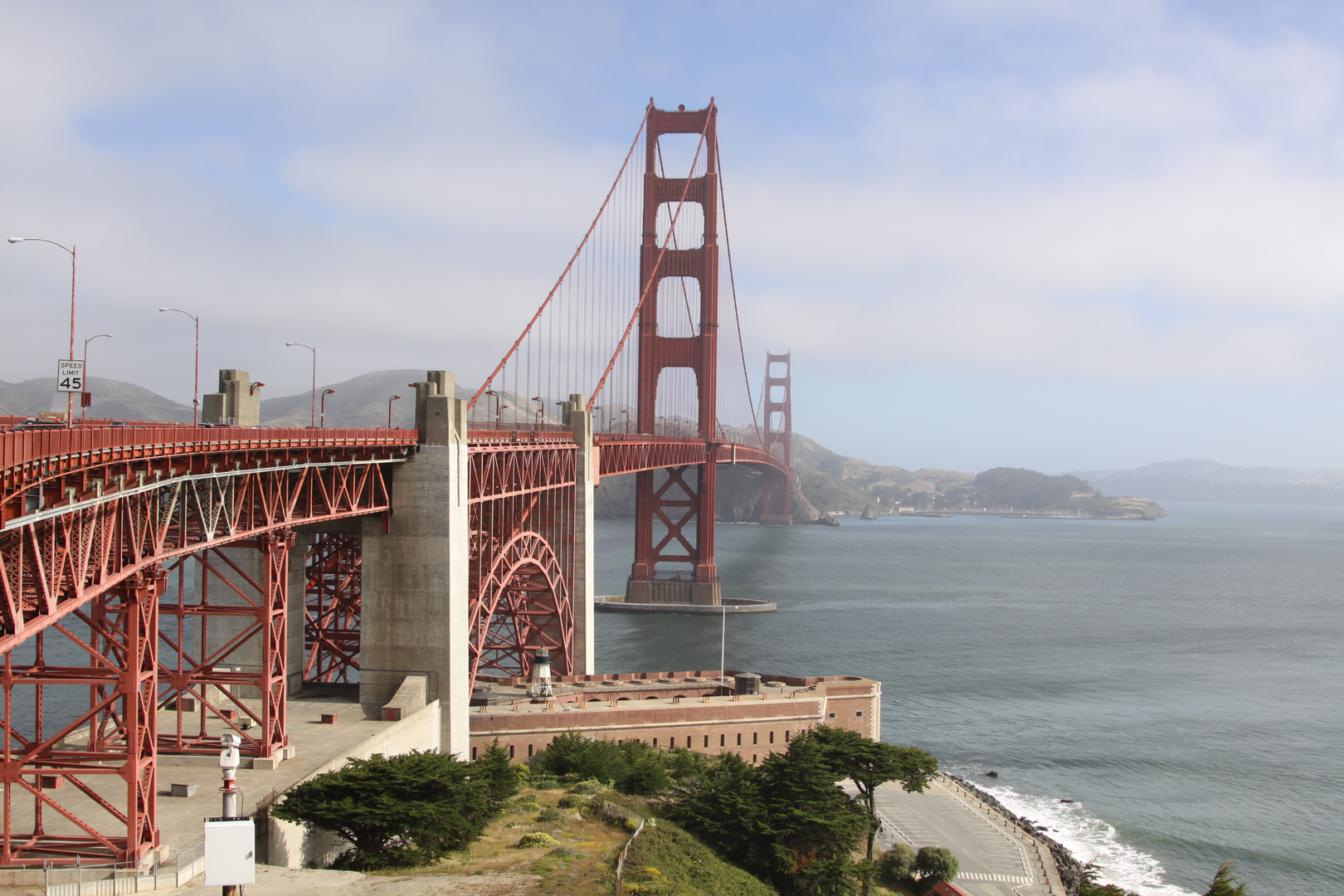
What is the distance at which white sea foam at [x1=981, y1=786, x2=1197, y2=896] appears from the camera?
29078 mm

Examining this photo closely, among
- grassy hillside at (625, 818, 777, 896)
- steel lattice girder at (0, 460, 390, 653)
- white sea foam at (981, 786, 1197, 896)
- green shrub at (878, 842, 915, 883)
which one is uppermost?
steel lattice girder at (0, 460, 390, 653)

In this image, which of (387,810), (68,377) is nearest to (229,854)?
(68,377)

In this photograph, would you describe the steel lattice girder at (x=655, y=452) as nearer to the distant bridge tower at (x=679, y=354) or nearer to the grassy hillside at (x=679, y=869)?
the distant bridge tower at (x=679, y=354)

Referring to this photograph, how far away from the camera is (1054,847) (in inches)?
1206

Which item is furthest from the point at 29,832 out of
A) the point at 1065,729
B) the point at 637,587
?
the point at 637,587

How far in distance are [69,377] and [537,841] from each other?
11052 mm

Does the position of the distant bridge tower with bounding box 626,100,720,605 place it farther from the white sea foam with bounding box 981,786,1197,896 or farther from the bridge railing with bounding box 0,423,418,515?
the bridge railing with bounding box 0,423,418,515

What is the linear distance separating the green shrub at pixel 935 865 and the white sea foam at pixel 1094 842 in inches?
158

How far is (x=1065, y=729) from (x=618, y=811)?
25318 millimetres

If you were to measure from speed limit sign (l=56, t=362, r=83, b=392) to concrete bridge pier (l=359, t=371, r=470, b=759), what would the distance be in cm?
1190

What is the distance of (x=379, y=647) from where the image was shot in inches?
1036

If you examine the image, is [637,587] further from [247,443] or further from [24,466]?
[24,466]

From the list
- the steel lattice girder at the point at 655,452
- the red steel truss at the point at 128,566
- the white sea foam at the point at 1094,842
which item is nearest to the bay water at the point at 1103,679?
the white sea foam at the point at 1094,842

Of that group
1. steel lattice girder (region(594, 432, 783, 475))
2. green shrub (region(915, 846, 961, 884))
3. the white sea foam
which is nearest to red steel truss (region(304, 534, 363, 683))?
green shrub (region(915, 846, 961, 884))
